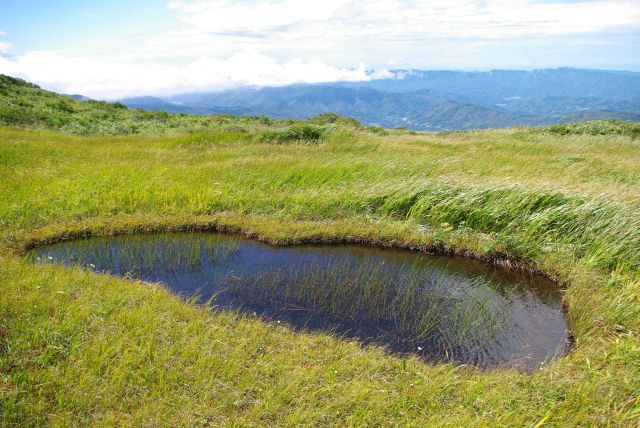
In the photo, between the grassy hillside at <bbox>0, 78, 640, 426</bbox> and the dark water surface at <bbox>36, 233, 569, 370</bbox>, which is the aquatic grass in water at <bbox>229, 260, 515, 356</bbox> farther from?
the grassy hillside at <bbox>0, 78, 640, 426</bbox>

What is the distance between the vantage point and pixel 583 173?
14.1 m

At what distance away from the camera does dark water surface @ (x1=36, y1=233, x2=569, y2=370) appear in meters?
6.73

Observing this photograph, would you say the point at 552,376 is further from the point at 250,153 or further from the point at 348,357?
the point at 250,153

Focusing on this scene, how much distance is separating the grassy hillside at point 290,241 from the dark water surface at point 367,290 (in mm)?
471

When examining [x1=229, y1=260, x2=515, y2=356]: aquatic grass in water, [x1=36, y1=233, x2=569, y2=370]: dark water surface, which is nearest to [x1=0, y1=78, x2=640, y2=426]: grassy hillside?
[x1=36, y1=233, x2=569, y2=370]: dark water surface

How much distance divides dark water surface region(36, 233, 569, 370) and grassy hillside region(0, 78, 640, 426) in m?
0.47

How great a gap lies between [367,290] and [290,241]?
9.71ft

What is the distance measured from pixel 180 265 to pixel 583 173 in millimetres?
13446

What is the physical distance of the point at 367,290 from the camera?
8242 mm

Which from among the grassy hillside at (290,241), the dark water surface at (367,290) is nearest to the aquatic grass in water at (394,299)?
the dark water surface at (367,290)

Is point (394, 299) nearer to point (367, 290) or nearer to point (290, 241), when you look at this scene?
point (367, 290)

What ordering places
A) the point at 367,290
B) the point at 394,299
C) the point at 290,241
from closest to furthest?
the point at 394,299 → the point at 367,290 → the point at 290,241

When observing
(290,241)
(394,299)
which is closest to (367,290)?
(394,299)

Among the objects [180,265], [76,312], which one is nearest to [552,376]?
[76,312]
